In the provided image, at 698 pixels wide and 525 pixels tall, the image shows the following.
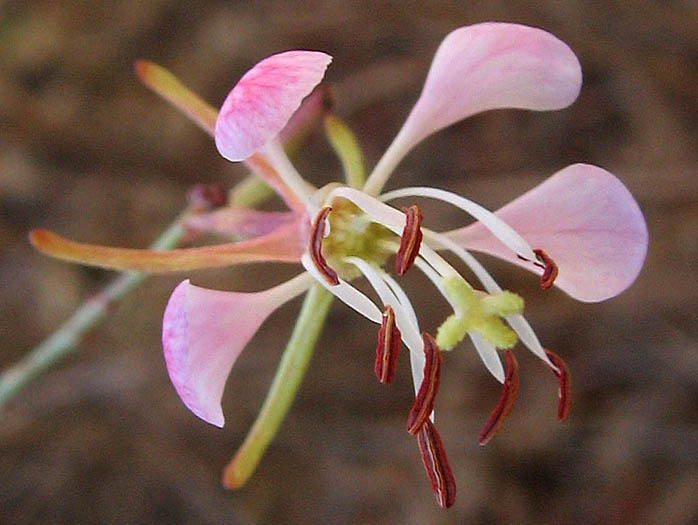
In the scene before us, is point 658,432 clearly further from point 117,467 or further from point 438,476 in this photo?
point 438,476

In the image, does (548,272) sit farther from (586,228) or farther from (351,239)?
(351,239)

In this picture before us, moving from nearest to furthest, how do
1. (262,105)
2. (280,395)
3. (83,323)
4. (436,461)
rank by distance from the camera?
(262,105)
(436,461)
(280,395)
(83,323)

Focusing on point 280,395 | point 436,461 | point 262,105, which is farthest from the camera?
point 280,395

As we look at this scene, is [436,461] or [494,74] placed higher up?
[494,74]

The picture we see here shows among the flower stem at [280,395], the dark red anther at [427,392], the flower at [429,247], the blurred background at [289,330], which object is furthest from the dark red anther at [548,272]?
the blurred background at [289,330]

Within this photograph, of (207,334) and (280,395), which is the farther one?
(280,395)

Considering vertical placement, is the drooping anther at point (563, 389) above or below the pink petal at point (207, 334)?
below

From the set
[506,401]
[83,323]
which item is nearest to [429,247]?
[506,401]

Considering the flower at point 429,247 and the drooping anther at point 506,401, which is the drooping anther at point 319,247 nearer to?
the flower at point 429,247
